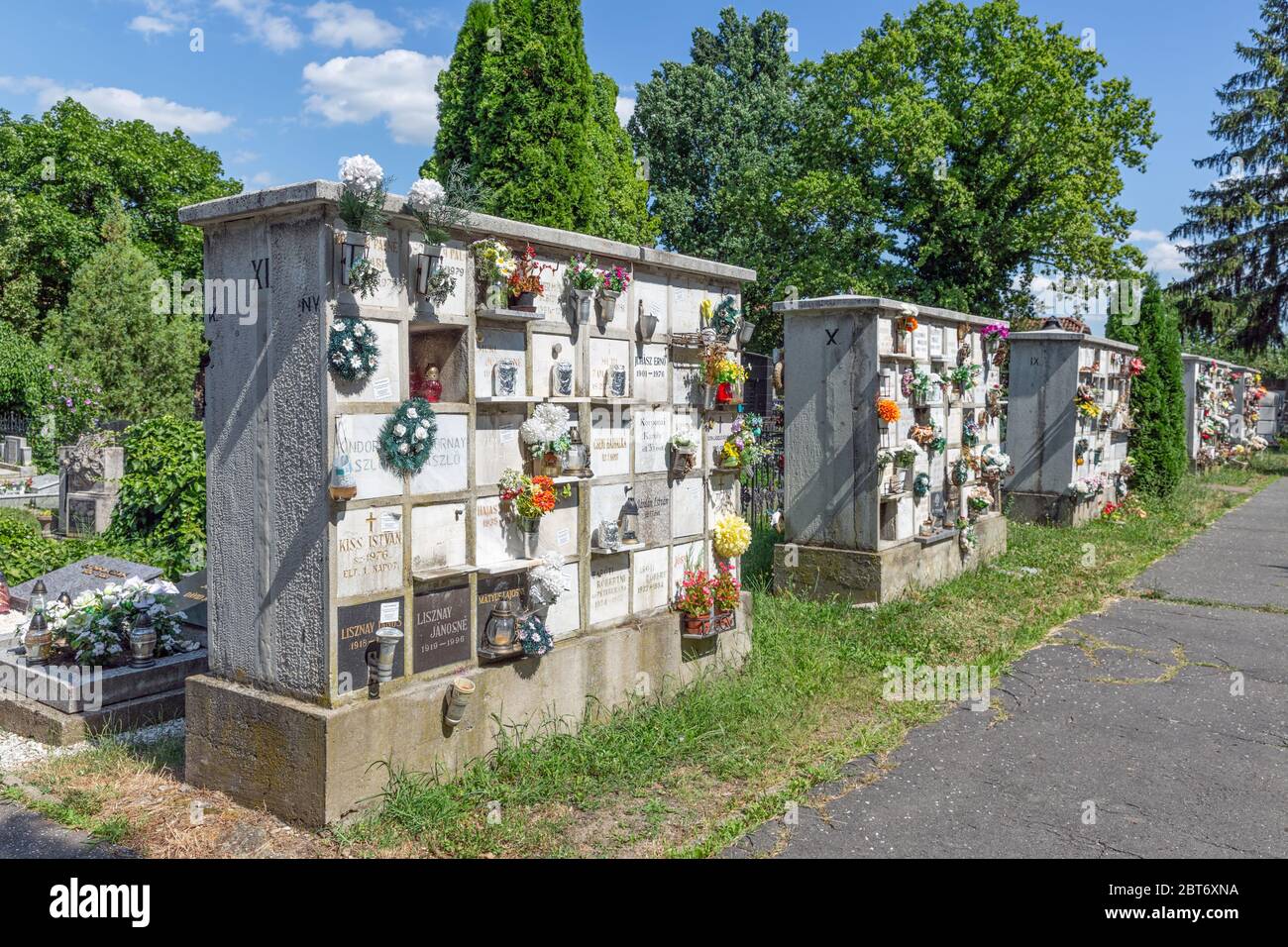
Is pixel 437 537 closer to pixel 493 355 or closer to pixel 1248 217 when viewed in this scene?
pixel 493 355

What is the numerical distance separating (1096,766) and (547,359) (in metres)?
3.50

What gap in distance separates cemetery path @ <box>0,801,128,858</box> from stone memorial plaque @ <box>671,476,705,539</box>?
3.24 meters

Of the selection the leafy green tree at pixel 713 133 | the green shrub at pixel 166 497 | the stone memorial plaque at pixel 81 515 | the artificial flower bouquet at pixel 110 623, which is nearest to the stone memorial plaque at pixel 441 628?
the artificial flower bouquet at pixel 110 623

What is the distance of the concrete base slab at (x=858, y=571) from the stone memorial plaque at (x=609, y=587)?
9.95 ft

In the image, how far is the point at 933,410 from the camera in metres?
8.81

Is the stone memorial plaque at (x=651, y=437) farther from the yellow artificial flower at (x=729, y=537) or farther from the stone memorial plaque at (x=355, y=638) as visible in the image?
the stone memorial plaque at (x=355, y=638)

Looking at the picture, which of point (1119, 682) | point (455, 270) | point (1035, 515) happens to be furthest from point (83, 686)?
point (1035, 515)

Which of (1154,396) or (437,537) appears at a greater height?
(1154,396)

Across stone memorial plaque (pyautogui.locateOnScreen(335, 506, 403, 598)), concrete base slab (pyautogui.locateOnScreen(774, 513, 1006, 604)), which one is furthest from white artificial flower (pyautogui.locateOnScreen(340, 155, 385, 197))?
concrete base slab (pyautogui.locateOnScreen(774, 513, 1006, 604))

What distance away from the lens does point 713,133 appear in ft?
91.0

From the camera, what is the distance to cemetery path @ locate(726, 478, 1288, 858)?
13.5 ft

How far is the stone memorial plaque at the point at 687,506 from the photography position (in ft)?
19.0

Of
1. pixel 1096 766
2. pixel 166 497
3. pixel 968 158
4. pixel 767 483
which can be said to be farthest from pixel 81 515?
pixel 968 158

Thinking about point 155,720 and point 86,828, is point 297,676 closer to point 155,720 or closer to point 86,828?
point 86,828
